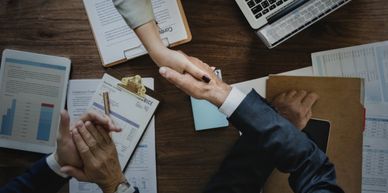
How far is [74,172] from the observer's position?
1.02m

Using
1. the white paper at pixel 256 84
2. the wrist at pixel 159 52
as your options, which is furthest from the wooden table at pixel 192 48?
the wrist at pixel 159 52

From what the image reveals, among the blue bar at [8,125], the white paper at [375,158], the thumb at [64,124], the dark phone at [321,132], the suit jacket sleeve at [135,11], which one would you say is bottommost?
the white paper at [375,158]

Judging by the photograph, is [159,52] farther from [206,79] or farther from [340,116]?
[340,116]

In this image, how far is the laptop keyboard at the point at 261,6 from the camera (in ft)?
3.73

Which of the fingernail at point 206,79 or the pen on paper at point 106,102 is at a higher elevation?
the fingernail at point 206,79

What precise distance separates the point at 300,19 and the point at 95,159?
0.61 m

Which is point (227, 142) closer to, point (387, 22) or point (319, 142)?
point (319, 142)

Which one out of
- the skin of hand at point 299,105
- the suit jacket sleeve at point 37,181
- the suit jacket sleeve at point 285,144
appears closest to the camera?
the suit jacket sleeve at point 285,144

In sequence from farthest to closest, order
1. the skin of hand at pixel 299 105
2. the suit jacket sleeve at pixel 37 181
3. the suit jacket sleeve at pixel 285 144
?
the skin of hand at pixel 299 105 → the suit jacket sleeve at pixel 37 181 → the suit jacket sleeve at pixel 285 144

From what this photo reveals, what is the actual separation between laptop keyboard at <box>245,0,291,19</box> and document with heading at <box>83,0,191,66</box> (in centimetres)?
18

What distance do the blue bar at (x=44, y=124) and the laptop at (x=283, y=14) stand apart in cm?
59

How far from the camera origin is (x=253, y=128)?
0.94 m

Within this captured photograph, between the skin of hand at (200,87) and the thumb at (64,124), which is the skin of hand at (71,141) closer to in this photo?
the thumb at (64,124)

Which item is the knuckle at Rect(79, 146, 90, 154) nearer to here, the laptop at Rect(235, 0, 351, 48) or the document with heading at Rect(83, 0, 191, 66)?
the document with heading at Rect(83, 0, 191, 66)
